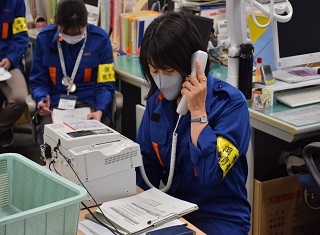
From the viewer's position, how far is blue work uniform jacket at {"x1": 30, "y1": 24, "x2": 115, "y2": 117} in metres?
3.68

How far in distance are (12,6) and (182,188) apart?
2430mm

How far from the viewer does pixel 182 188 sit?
90.7 inches

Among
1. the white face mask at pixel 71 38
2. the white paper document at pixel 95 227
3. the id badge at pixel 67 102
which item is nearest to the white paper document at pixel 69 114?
the id badge at pixel 67 102

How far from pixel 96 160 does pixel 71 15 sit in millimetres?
1554

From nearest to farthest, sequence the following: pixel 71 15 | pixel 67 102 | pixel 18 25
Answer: pixel 71 15 < pixel 67 102 < pixel 18 25

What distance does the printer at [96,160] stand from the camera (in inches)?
82.1

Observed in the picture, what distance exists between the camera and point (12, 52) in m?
4.21

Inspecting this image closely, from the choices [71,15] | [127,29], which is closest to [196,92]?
[71,15]

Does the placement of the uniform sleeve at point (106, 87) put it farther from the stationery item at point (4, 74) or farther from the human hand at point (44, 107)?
the stationery item at point (4, 74)

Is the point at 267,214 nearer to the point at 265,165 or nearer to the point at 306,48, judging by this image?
the point at 265,165

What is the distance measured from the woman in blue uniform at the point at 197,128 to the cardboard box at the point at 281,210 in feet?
2.61

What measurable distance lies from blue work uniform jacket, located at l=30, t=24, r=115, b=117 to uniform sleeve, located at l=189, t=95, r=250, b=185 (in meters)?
1.60

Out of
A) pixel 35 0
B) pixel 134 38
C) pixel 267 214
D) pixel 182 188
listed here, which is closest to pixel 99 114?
pixel 134 38

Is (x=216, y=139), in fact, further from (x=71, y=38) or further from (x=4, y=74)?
(x=4, y=74)
